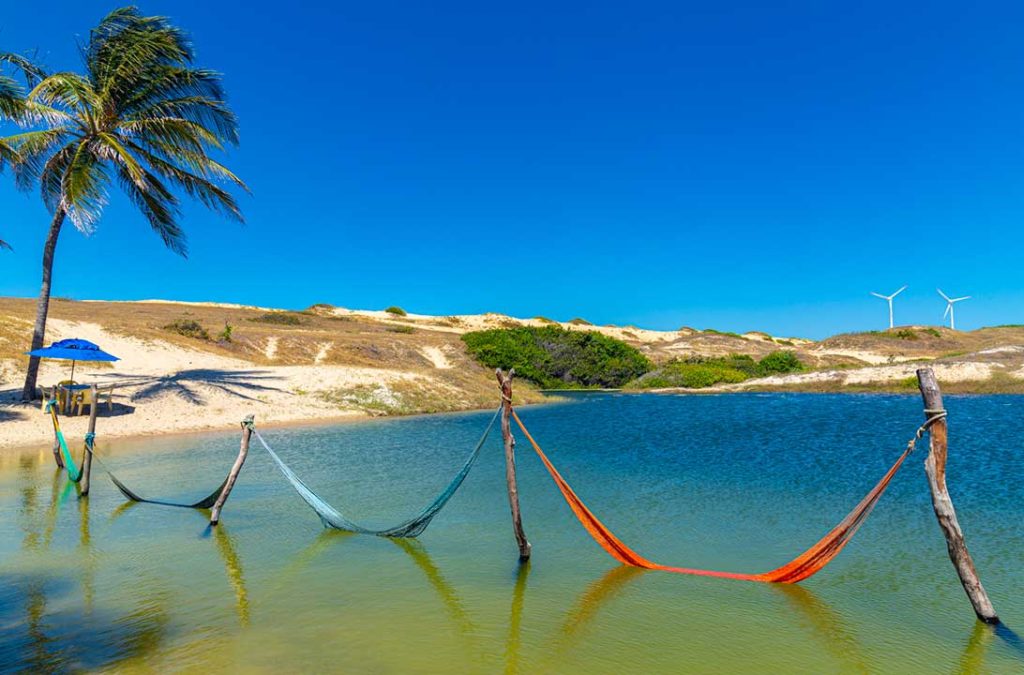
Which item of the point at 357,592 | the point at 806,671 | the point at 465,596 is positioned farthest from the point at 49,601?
the point at 806,671

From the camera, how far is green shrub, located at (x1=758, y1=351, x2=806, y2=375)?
63.7 m

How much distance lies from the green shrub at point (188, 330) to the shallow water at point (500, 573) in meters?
23.8

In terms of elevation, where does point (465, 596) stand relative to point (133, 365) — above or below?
below

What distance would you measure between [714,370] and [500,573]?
180 feet

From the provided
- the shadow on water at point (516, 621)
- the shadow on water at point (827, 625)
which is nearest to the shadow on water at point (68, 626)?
the shadow on water at point (516, 621)

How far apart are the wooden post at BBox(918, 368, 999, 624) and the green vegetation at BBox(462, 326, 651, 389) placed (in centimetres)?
4968

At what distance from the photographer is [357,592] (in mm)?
9242

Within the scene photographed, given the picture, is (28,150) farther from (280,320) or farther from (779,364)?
(779,364)

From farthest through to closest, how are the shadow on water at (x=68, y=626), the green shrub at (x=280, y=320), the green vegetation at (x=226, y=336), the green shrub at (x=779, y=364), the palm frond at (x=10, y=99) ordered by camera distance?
the green shrub at (x=779, y=364), the green shrub at (x=280, y=320), the green vegetation at (x=226, y=336), the palm frond at (x=10, y=99), the shadow on water at (x=68, y=626)

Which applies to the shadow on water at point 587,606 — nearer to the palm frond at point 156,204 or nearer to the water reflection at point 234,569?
the water reflection at point 234,569

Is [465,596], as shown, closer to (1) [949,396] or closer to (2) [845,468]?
(2) [845,468]

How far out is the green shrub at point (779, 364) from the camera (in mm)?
63737

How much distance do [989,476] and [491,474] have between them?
42.3 ft

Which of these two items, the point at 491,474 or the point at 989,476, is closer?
the point at 989,476
